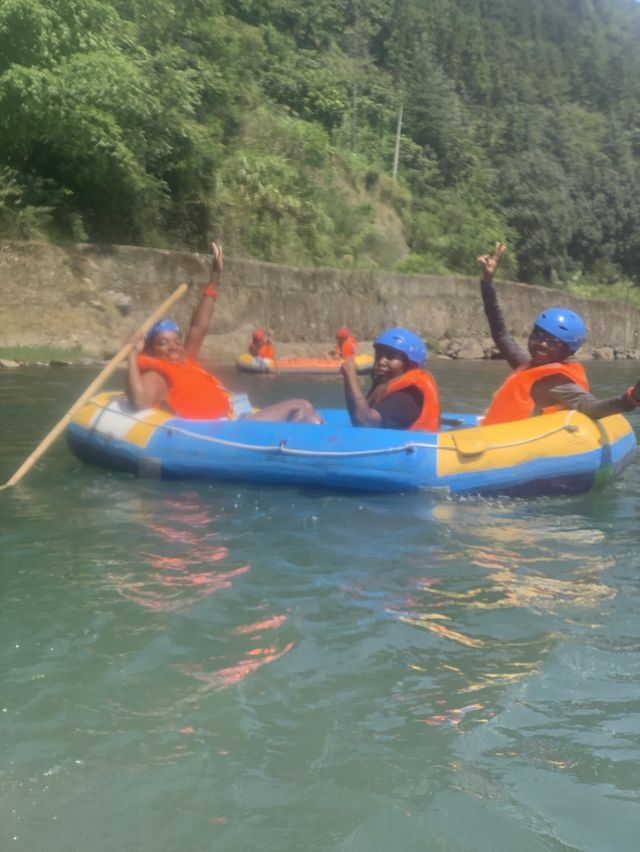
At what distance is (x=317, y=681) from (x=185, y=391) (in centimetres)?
419

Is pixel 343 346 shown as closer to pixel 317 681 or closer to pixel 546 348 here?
pixel 546 348

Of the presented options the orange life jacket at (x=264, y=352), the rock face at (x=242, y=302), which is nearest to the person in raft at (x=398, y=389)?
the orange life jacket at (x=264, y=352)

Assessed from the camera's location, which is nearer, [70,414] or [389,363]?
[389,363]

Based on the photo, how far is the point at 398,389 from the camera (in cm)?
699

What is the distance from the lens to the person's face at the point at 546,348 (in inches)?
269

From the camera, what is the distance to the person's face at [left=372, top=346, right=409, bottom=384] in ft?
22.7

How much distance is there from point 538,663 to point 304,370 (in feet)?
43.2

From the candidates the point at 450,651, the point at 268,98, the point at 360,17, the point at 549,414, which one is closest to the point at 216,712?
the point at 450,651

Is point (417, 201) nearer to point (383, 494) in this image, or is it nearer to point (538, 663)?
point (383, 494)

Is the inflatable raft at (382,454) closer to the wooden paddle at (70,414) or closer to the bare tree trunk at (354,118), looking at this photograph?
the wooden paddle at (70,414)

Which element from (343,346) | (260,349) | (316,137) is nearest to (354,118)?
(316,137)

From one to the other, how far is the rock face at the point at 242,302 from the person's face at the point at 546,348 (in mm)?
12064

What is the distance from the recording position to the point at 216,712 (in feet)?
10.8

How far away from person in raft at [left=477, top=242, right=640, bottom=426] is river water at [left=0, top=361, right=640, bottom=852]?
3.58 ft
